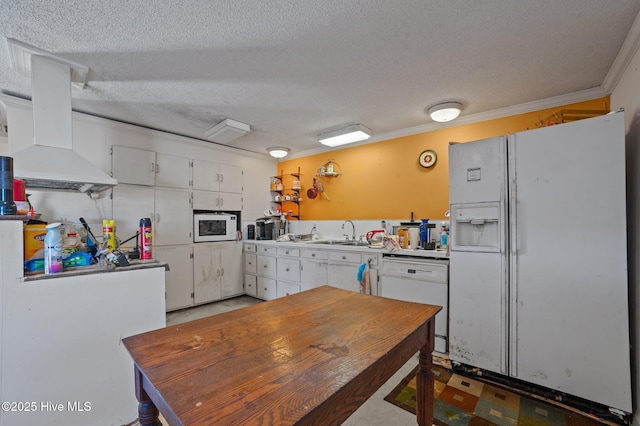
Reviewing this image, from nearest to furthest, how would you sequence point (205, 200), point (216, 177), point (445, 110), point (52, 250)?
point (52, 250), point (445, 110), point (205, 200), point (216, 177)

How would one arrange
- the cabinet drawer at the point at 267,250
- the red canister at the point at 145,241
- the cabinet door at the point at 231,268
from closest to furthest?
the red canister at the point at 145,241 < the cabinet drawer at the point at 267,250 < the cabinet door at the point at 231,268

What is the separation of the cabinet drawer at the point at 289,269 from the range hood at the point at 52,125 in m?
2.37

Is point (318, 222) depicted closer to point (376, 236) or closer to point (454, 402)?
point (376, 236)

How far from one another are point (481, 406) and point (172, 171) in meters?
4.23

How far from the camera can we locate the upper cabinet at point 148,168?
3355mm

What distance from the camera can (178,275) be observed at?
3.79 metres

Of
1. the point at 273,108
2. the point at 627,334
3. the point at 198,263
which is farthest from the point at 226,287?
the point at 627,334

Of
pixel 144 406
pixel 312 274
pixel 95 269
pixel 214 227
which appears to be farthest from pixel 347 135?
pixel 144 406

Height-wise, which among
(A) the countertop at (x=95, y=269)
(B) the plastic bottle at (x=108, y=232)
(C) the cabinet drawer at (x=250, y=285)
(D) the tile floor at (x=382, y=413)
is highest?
(B) the plastic bottle at (x=108, y=232)

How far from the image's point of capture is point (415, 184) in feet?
11.6

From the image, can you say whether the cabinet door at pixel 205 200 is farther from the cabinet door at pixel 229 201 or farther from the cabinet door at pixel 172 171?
the cabinet door at pixel 172 171

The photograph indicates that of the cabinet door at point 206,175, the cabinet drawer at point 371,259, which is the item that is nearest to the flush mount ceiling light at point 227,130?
the cabinet door at point 206,175

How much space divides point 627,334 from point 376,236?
7.73 ft

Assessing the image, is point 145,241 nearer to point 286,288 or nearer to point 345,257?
point 345,257
